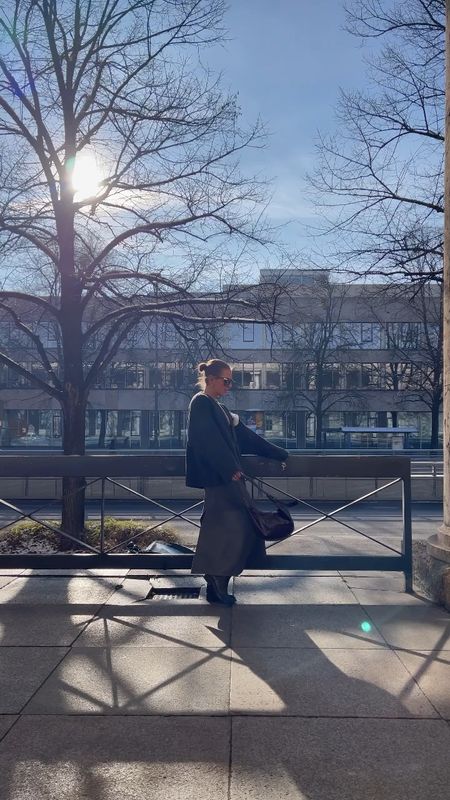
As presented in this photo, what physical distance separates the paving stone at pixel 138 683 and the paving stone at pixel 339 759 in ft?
1.31

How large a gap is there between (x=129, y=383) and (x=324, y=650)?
1518 inches

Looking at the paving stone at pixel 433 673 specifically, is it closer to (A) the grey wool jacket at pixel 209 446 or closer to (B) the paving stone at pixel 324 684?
(B) the paving stone at pixel 324 684

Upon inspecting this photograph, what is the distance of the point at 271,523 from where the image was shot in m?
5.60

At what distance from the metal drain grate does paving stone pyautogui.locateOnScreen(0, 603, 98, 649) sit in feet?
2.36

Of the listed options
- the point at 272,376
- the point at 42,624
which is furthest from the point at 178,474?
the point at 272,376

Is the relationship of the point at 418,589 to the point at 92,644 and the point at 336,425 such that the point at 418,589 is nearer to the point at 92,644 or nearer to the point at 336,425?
the point at 92,644

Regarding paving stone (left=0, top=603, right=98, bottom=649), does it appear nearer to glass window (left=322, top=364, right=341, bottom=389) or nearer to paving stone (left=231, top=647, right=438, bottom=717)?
paving stone (left=231, top=647, right=438, bottom=717)

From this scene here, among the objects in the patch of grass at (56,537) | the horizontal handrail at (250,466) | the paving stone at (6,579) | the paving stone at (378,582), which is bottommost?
the patch of grass at (56,537)

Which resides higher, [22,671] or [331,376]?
[331,376]

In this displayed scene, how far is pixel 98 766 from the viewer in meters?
3.26

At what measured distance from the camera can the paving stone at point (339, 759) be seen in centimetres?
306

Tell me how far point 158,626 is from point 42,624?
85cm

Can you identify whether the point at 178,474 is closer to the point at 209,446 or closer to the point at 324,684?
the point at 209,446

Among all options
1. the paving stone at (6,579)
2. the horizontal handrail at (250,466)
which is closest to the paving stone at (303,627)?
the horizontal handrail at (250,466)
